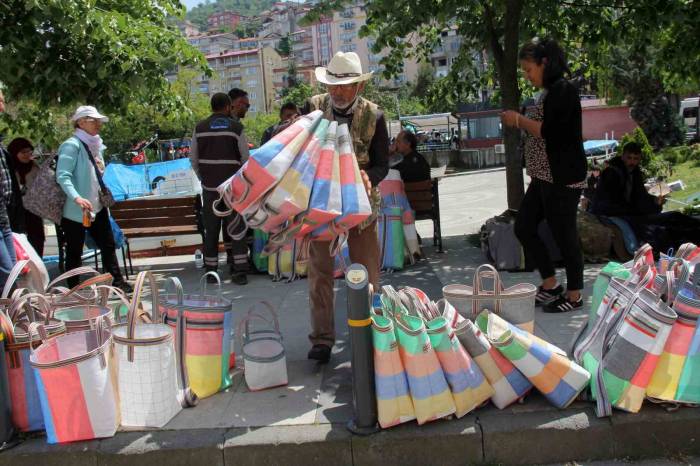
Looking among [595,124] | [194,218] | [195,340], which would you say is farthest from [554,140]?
[595,124]

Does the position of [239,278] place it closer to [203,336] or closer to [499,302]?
[203,336]

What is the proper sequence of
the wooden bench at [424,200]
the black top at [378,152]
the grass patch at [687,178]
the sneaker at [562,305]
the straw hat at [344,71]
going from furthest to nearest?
the grass patch at [687,178] < the wooden bench at [424,200] < the sneaker at [562,305] < the black top at [378,152] < the straw hat at [344,71]

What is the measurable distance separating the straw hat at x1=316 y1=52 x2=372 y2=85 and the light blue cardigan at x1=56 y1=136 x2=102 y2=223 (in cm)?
297

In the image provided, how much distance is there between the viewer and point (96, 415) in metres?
3.28

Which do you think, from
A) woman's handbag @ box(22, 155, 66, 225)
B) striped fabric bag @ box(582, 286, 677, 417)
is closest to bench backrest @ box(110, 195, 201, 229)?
woman's handbag @ box(22, 155, 66, 225)

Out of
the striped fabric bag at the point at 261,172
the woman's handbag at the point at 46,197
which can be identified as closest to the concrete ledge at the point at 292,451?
the striped fabric bag at the point at 261,172

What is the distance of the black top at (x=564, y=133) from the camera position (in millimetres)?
4594

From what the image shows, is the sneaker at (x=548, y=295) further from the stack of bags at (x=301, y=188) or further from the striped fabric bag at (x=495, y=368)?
the stack of bags at (x=301, y=188)

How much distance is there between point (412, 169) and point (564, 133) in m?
3.52

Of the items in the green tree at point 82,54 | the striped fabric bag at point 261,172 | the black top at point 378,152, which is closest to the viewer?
the striped fabric bag at point 261,172

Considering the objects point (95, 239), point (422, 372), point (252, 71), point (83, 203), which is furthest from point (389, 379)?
point (252, 71)

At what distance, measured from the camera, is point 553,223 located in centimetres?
485

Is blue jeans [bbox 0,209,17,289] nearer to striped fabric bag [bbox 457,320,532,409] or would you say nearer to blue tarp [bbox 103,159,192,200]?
striped fabric bag [bbox 457,320,532,409]

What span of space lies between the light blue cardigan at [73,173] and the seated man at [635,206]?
5208mm
